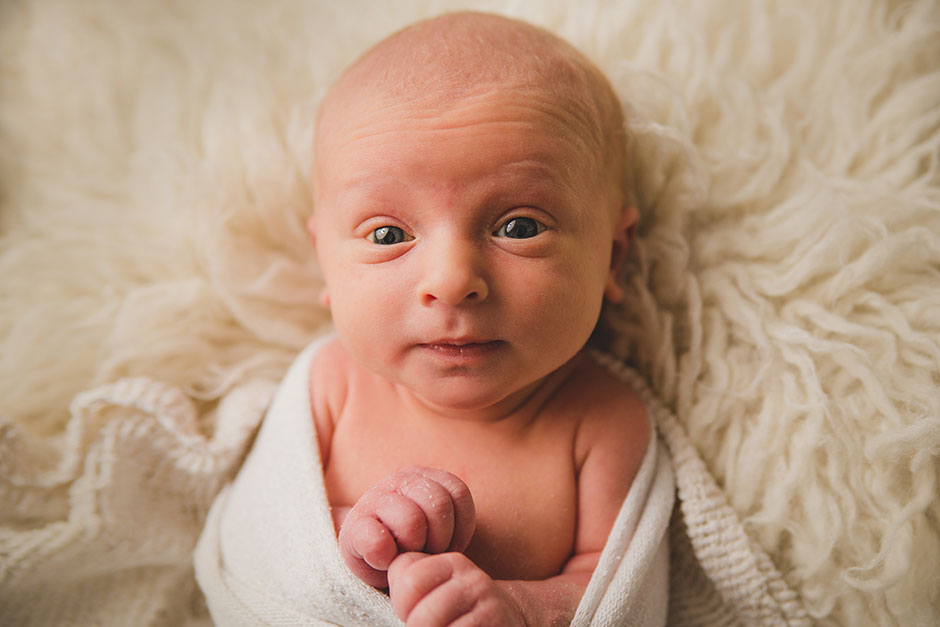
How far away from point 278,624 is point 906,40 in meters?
1.16

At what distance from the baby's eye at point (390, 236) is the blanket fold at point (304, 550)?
0.29 meters

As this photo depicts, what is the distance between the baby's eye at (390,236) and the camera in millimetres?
917

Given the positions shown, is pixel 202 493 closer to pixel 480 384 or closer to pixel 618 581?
pixel 480 384

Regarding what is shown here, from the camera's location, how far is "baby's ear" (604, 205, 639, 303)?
3.49 feet

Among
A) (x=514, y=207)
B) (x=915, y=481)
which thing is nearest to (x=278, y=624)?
(x=514, y=207)

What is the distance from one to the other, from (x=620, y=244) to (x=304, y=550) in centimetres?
59

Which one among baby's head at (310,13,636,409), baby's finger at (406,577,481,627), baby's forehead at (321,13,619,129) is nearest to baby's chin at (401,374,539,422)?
baby's head at (310,13,636,409)

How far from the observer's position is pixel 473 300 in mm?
859

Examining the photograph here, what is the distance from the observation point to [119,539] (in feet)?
3.48

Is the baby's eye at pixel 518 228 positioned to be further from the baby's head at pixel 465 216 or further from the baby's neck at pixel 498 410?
the baby's neck at pixel 498 410

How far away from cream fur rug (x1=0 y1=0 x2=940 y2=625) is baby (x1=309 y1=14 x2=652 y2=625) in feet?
0.51

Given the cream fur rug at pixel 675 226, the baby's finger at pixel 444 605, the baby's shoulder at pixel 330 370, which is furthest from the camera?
the baby's shoulder at pixel 330 370

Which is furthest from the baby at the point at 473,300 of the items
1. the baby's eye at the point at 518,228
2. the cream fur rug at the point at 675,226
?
the cream fur rug at the point at 675,226

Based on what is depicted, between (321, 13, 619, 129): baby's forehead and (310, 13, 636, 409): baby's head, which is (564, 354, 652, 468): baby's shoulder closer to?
(310, 13, 636, 409): baby's head
